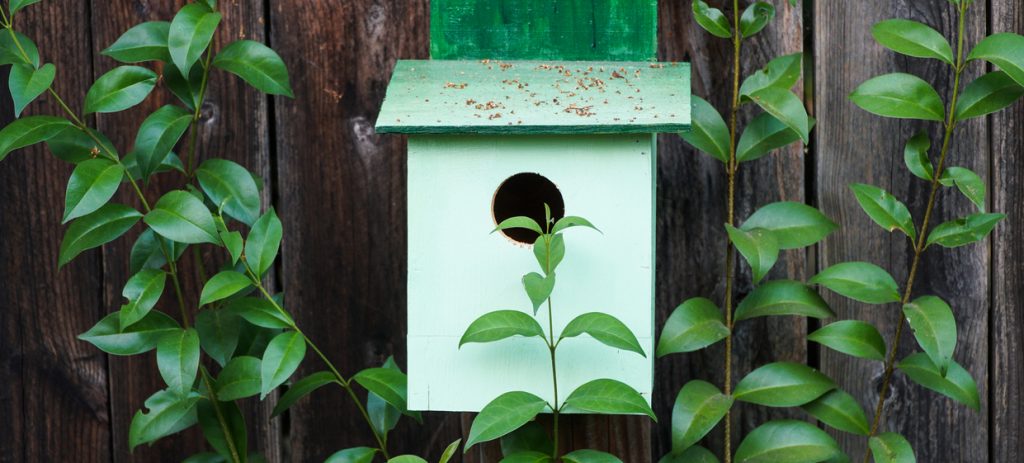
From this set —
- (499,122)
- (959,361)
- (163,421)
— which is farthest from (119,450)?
(959,361)

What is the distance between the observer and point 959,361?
5.63ft

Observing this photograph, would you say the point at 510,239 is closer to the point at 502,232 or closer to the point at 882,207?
the point at 502,232

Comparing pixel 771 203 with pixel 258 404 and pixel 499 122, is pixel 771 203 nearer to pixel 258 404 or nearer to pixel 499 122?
pixel 499 122

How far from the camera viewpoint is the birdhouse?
1.28 meters

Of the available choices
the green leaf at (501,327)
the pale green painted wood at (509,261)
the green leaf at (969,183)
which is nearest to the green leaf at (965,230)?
the green leaf at (969,183)

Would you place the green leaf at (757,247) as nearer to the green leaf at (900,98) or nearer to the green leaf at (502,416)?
the green leaf at (900,98)

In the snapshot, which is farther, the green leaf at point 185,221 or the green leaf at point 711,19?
the green leaf at point 711,19

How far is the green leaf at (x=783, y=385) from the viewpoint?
157cm

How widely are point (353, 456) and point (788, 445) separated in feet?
1.92

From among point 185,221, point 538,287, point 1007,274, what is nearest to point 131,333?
point 185,221

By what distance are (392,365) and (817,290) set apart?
645mm

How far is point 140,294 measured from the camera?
4.69 ft

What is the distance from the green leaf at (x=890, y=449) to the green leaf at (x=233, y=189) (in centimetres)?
88

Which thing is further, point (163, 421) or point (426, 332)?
point (163, 421)
